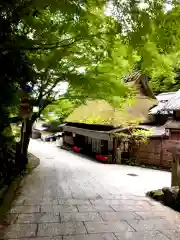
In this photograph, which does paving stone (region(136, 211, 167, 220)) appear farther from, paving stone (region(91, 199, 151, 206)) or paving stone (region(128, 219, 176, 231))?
paving stone (region(91, 199, 151, 206))

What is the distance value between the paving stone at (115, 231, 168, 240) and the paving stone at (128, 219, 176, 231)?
0.28 metres

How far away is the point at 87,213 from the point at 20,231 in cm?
226

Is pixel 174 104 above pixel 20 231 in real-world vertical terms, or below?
above

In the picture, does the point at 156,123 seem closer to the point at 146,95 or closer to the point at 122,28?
the point at 146,95

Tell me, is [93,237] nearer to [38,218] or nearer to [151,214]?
[38,218]

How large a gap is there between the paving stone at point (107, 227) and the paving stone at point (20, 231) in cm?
138

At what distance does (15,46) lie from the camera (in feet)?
18.2

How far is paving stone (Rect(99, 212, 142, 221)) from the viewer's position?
→ 7537 mm

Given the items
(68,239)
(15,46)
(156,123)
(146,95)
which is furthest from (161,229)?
(146,95)

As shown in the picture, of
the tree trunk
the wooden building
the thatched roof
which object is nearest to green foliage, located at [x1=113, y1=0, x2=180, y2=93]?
the tree trunk

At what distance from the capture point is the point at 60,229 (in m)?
6.56

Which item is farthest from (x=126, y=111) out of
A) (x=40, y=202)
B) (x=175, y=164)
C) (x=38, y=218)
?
(x=38, y=218)

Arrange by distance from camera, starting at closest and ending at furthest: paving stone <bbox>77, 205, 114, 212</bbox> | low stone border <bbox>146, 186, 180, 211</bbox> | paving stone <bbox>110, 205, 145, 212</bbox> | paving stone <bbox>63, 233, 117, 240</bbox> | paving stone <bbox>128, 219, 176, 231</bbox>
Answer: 1. paving stone <bbox>63, 233, 117, 240</bbox>
2. paving stone <bbox>128, 219, 176, 231</bbox>
3. paving stone <bbox>77, 205, 114, 212</bbox>
4. paving stone <bbox>110, 205, 145, 212</bbox>
5. low stone border <bbox>146, 186, 180, 211</bbox>

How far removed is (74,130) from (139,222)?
69.7 ft
